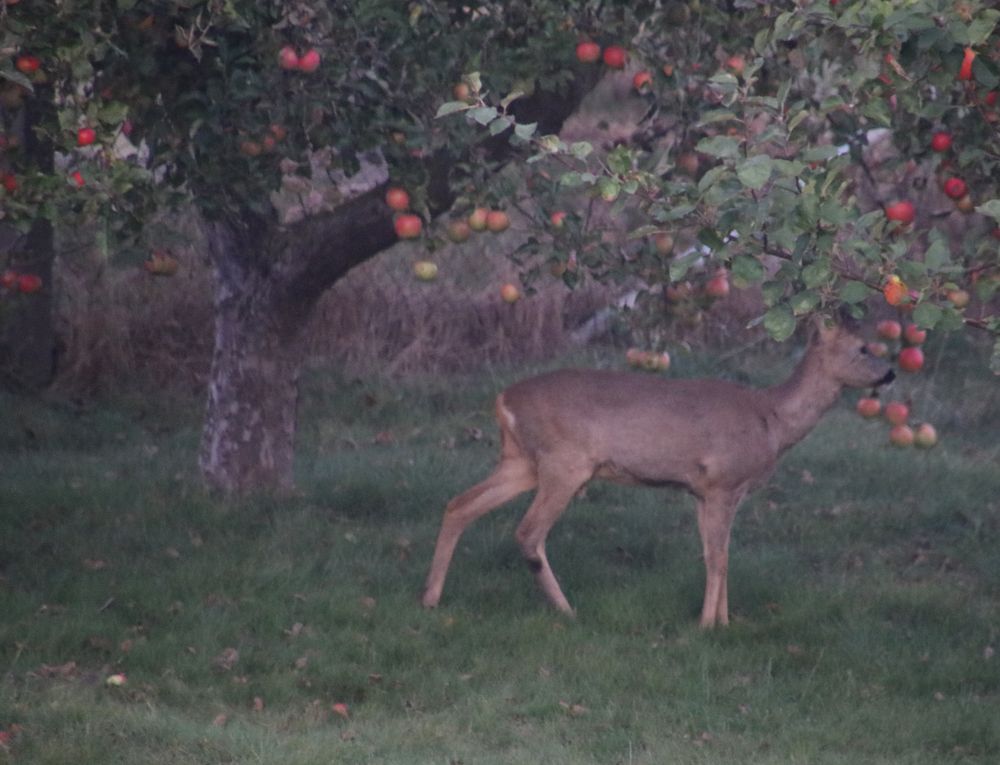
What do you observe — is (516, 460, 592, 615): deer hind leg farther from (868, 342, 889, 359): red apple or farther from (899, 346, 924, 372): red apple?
(899, 346, 924, 372): red apple

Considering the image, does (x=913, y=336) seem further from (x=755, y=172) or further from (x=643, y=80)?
(x=755, y=172)

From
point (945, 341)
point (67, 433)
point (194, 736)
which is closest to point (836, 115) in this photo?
point (194, 736)

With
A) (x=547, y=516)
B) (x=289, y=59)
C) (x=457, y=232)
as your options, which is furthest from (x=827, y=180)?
(x=547, y=516)

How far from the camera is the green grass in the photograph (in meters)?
6.16

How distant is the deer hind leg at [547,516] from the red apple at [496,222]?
196 centimetres

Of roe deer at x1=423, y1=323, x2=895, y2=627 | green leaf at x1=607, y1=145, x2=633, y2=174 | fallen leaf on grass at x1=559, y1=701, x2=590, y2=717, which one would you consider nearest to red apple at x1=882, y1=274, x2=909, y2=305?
green leaf at x1=607, y1=145, x2=633, y2=174

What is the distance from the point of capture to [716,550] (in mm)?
7680

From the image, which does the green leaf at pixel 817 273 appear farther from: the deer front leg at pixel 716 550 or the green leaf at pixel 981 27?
the deer front leg at pixel 716 550

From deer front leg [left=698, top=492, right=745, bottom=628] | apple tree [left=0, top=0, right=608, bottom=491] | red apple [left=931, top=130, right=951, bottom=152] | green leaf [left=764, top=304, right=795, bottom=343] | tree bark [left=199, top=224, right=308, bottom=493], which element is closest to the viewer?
green leaf [left=764, top=304, right=795, bottom=343]

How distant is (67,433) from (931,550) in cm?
553

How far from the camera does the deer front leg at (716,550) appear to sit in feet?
24.9

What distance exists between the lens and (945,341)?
1359 cm

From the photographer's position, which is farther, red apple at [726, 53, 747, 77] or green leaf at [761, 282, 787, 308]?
red apple at [726, 53, 747, 77]

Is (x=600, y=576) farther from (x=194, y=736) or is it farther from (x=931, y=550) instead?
(x=194, y=736)
